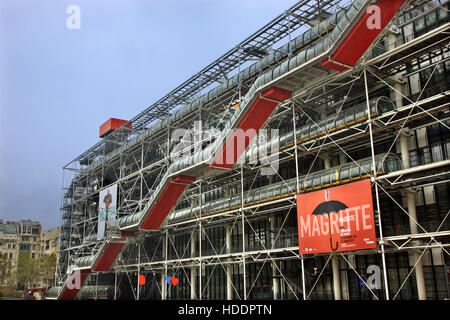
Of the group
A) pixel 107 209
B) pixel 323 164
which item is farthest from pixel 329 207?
pixel 107 209

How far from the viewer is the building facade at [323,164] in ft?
56.2

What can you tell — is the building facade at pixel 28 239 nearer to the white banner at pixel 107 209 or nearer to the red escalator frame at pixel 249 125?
the white banner at pixel 107 209

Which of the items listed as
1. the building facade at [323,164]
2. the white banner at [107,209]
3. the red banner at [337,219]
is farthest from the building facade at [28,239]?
the red banner at [337,219]

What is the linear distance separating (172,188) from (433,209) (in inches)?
591

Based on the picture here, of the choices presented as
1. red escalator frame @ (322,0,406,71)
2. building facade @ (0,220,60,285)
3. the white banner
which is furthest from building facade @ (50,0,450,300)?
building facade @ (0,220,60,285)

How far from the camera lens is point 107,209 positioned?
36.9m

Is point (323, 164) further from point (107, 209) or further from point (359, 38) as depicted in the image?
point (107, 209)

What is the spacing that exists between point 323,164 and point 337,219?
490 cm

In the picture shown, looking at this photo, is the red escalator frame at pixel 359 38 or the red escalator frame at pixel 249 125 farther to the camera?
the red escalator frame at pixel 249 125

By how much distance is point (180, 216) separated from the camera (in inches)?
1154

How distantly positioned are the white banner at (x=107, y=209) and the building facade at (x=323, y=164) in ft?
11.8

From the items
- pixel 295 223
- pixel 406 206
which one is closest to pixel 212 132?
pixel 295 223

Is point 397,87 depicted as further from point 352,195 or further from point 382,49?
point 352,195

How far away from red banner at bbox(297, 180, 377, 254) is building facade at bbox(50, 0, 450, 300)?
46cm
